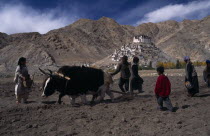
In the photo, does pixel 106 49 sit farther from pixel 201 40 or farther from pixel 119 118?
pixel 119 118

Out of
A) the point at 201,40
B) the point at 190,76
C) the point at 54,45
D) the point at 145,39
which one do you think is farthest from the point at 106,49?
the point at 190,76

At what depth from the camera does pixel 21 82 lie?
811 cm

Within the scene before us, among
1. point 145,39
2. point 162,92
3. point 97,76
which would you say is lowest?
point 162,92

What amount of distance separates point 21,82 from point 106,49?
279 ft

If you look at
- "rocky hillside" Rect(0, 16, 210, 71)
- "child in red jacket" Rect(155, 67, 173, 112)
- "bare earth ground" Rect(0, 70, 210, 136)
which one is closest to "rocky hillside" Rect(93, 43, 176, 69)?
"rocky hillside" Rect(0, 16, 210, 71)

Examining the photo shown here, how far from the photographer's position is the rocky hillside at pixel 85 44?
2723 inches

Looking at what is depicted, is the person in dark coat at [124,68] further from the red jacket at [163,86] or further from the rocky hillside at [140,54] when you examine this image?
the rocky hillside at [140,54]

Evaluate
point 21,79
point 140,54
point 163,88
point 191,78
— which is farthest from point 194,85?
point 140,54

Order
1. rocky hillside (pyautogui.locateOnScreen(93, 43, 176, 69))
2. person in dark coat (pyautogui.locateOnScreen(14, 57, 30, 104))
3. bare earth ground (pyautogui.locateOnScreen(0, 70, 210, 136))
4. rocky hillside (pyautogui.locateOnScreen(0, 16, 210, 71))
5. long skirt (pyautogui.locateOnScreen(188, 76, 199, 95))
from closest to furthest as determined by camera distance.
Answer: bare earth ground (pyautogui.locateOnScreen(0, 70, 210, 136)), person in dark coat (pyautogui.locateOnScreen(14, 57, 30, 104)), long skirt (pyautogui.locateOnScreen(188, 76, 199, 95)), rocky hillside (pyautogui.locateOnScreen(93, 43, 176, 69)), rocky hillside (pyautogui.locateOnScreen(0, 16, 210, 71))

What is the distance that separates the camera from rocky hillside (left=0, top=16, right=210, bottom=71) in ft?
227

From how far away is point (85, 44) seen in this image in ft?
287

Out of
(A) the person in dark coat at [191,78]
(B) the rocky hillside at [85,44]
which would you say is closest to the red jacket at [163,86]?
(A) the person in dark coat at [191,78]

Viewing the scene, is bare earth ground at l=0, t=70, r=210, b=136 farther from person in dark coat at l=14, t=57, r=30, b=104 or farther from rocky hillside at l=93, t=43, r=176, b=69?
rocky hillside at l=93, t=43, r=176, b=69

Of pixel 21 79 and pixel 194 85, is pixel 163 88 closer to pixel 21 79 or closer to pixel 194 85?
pixel 194 85
